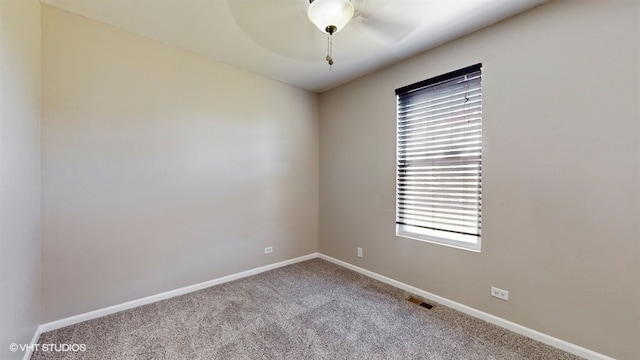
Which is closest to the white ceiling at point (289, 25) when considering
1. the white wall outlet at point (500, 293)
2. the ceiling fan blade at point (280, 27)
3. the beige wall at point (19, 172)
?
the ceiling fan blade at point (280, 27)

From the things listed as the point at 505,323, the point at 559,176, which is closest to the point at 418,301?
the point at 505,323

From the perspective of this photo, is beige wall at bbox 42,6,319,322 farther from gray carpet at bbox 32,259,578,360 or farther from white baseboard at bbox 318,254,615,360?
white baseboard at bbox 318,254,615,360

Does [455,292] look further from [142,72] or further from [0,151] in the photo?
[142,72]

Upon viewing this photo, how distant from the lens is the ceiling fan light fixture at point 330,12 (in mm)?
1705

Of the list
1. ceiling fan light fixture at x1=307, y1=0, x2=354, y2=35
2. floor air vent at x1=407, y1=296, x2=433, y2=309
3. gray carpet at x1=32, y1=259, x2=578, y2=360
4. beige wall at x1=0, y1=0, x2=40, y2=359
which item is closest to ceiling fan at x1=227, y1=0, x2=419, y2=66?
ceiling fan light fixture at x1=307, y1=0, x2=354, y2=35

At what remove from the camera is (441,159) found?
2.62 metres

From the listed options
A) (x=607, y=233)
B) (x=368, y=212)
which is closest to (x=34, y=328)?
(x=368, y=212)

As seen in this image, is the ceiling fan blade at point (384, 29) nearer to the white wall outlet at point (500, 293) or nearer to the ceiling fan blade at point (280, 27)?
the ceiling fan blade at point (280, 27)

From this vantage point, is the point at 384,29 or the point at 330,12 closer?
the point at 330,12

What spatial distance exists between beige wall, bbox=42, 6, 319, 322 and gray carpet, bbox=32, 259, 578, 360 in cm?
36

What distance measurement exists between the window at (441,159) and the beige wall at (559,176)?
0.11 m

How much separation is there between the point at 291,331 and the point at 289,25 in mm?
2605

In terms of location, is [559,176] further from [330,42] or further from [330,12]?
[330,42]

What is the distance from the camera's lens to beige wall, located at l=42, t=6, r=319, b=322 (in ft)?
7.01
